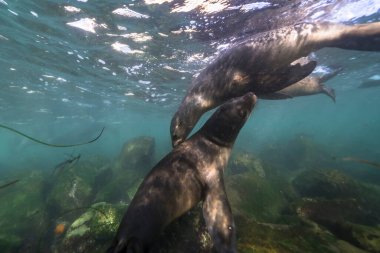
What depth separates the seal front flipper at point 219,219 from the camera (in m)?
3.40

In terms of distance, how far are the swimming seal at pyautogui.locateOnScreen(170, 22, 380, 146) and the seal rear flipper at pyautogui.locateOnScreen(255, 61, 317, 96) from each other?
0.07ft

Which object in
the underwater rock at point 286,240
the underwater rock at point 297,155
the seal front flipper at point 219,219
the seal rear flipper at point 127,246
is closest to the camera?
the seal rear flipper at point 127,246

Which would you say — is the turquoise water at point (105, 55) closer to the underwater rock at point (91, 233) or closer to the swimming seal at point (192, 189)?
the swimming seal at point (192, 189)

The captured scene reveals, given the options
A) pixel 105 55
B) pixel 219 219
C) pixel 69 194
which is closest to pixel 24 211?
pixel 69 194

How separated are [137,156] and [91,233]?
11.9 metres

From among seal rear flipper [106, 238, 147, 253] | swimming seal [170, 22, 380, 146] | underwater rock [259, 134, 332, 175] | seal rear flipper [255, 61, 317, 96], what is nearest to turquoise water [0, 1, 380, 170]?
swimming seal [170, 22, 380, 146]

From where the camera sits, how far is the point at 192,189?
4035mm

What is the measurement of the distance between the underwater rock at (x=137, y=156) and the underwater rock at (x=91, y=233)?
10.4m

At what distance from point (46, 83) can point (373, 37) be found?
2077 cm

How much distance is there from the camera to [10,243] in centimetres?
704

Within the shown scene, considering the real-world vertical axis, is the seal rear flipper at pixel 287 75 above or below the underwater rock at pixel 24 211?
above

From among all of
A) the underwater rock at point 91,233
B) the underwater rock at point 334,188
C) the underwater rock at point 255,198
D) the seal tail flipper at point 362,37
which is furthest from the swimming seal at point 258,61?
the underwater rock at point 334,188

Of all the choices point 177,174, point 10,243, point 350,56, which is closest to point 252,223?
point 177,174

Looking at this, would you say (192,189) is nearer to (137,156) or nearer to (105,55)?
(105,55)
